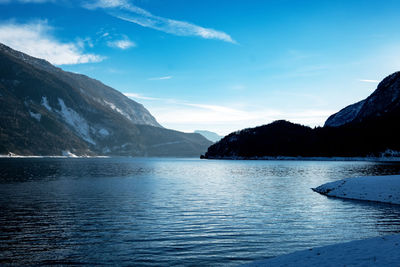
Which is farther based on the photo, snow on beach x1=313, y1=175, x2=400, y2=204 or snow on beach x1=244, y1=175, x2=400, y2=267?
snow on beach x1=313, y1=175, x2=400, y2=204

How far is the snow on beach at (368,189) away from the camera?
39.8m

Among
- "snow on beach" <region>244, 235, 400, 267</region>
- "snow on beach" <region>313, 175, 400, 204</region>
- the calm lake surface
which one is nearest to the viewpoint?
"snow on beach" <region>244, 235, 400, 267</region>

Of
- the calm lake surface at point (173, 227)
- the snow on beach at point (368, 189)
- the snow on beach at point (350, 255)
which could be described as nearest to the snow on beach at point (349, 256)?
the snow on beach at point (350, 255)

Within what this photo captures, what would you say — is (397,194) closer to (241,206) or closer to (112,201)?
(241,206)

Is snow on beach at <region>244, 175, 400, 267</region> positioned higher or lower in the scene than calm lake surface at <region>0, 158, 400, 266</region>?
higher

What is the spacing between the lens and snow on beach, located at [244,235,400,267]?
14166 mm

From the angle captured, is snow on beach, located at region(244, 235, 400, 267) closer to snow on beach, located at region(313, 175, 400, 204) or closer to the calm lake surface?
the calm lake surface

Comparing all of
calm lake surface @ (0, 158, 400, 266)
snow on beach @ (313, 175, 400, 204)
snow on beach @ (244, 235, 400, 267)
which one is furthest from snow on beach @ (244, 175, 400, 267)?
snow on beach @ (313, 175, 400, 204)

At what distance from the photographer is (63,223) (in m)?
26.2

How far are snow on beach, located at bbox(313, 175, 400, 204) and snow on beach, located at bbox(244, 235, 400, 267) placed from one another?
83.9ft

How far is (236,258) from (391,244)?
349 inches

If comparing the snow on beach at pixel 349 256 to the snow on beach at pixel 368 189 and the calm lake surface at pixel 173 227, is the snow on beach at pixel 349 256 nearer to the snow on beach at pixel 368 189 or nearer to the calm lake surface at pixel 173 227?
the calm lake surface at pixel 173 227

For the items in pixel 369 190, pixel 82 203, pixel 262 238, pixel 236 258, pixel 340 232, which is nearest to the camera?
pixel 236 258

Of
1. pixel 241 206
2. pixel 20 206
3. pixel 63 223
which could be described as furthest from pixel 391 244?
pixel 20 206
